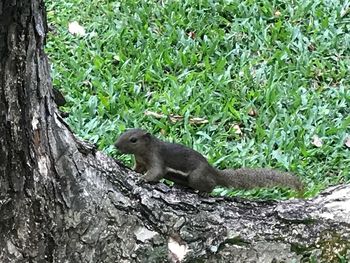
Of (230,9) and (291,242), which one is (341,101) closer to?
(230,9)

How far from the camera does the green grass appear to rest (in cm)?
594

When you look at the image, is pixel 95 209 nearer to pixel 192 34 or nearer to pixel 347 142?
pixel 347 142

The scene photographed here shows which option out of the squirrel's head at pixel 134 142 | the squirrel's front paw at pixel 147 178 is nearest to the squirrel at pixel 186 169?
the squirrel's head at pixel 134 142

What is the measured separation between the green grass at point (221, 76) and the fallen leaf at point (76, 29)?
52mm

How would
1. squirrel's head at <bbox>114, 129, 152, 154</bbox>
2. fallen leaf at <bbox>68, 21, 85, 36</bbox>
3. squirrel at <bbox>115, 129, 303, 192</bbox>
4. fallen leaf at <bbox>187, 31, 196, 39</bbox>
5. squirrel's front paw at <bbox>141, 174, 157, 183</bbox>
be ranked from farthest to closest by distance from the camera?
fallen leaf at <bbox>68, 21, 85, 36</bbox>
fallen leaf at <bbox>187, 31, 196, 39</bbox>
squirrel's head at <bbox>114, 129, 152, 154</bbox>
squirrel at <bbox>115, 129, 303, 192</bbox>
squirrel's front paw at <bbox>141, 174, 157, 183</bbox>

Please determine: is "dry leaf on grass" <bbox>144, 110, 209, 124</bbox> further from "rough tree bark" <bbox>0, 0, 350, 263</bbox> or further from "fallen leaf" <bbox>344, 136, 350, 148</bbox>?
"rough tree bark" <bbox>0, 0, 350, 263</bbox>

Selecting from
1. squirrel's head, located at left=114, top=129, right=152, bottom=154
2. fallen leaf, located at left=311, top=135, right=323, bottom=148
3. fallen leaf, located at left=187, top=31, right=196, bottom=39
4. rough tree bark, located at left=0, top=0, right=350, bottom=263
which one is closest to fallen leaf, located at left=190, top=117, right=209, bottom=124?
fallen leaf, located at left=311, top=135, right=323, bottom=148

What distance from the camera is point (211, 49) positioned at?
23.1ft

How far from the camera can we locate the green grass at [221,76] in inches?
234

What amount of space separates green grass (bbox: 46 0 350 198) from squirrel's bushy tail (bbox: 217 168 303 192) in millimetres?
534

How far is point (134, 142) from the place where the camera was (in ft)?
16.0

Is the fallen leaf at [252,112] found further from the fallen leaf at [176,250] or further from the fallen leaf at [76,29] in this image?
the fallen leaf at [176,250]

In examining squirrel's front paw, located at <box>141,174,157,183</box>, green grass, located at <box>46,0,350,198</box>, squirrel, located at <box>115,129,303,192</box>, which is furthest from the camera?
green grass, located at <box>46,0,350,198</box>

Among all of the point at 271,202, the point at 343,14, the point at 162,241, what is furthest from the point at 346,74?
the point at 162,241
